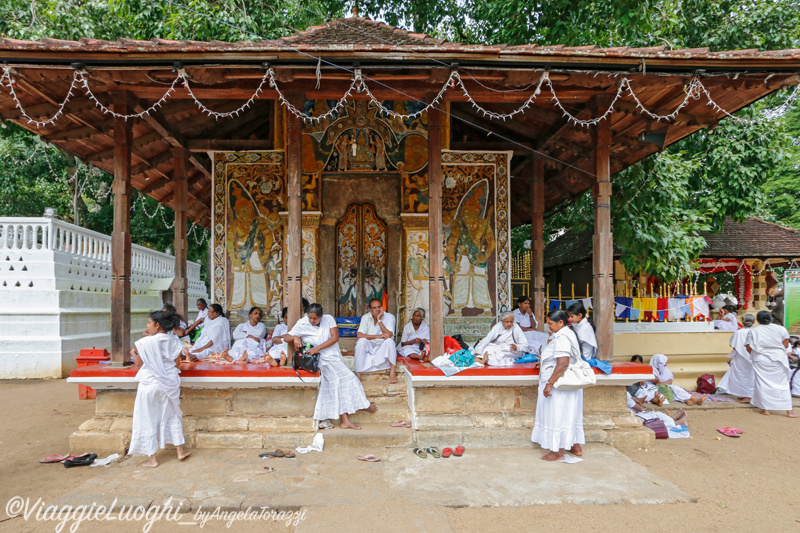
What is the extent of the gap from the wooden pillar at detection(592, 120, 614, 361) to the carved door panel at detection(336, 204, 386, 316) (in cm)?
380

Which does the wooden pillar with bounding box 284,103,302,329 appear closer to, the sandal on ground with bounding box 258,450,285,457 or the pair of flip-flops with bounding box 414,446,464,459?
the sandal on ground with bounding box 258,450,285,457

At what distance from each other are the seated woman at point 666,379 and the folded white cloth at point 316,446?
5.43m

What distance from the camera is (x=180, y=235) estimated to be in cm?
834

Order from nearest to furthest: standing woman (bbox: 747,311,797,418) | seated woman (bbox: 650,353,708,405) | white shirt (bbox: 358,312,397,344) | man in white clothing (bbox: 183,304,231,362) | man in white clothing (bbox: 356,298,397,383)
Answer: man in white clothing (bbox: 356,298,397,383) < white shirt (bbox: 358,312,397,344) < man in white clothing (bbox: 183,304,231,362) < standing woman (bbox: 747,311,797,418) < seated woman (bbox: 650,353,708,405)

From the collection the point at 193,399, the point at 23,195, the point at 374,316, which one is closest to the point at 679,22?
the point at 374,316

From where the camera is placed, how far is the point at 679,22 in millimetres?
10484

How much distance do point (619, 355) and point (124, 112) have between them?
28.4ft

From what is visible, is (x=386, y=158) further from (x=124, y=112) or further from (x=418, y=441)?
(x=418, y=441)

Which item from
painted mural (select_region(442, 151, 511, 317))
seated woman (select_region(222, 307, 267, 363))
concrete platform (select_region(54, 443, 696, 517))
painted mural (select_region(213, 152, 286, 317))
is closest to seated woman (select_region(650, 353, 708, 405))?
painted mural (select_region(442, 151, 511, 317))

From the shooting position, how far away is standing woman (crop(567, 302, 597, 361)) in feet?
17.3

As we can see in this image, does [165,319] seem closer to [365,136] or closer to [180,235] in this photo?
[180,235]

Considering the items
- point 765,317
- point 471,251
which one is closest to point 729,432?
point 765,317

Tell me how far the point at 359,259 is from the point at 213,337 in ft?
9.15

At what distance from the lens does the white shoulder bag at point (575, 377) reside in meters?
4.72
